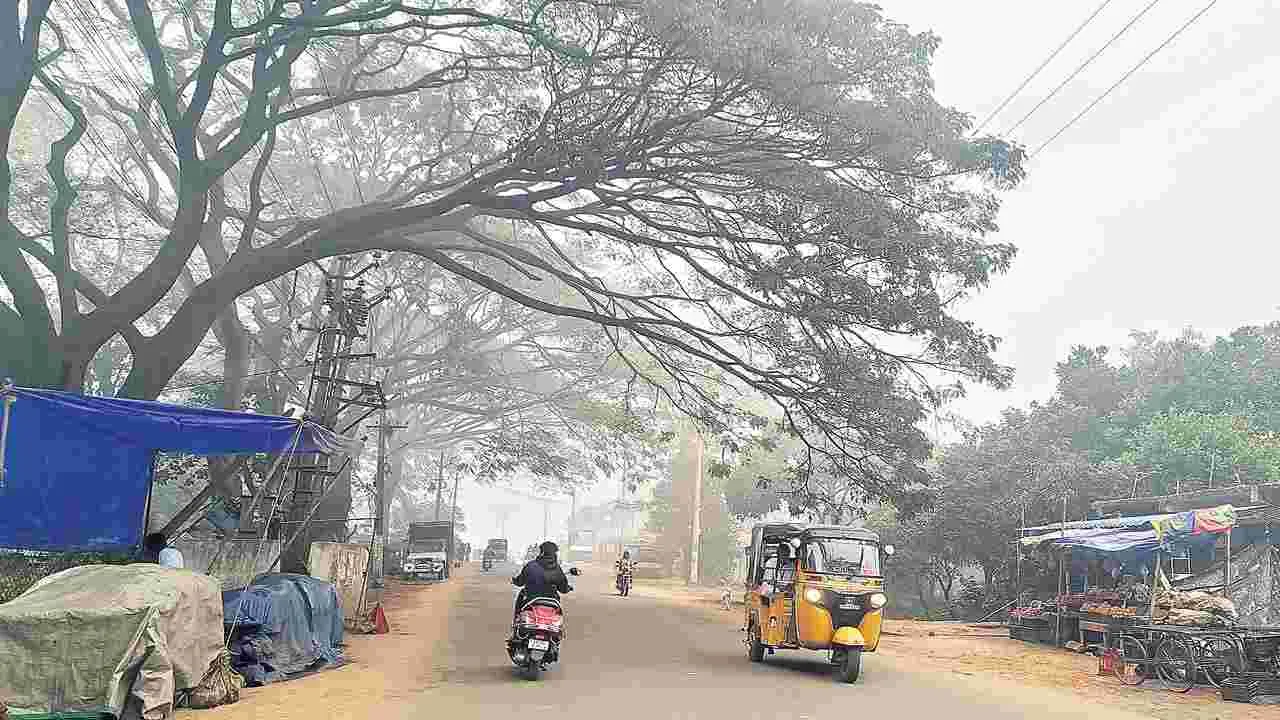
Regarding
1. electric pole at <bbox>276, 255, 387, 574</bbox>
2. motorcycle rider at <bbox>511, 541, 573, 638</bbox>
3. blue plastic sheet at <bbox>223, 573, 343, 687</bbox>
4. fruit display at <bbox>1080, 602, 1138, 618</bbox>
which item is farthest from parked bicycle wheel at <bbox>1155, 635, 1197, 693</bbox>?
electric pole at <bbox>276, 255, 387, 574</bbox>

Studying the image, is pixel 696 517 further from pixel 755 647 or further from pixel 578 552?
pixel 578 552

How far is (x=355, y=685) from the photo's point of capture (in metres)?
11.5

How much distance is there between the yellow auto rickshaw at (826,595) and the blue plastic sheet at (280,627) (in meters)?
5.54

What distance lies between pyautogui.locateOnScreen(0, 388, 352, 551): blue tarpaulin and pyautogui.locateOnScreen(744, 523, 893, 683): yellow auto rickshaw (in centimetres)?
628

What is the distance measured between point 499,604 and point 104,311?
14.8 meters

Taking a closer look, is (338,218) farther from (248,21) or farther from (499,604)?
(499,604)

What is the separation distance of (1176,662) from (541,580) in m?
8.78

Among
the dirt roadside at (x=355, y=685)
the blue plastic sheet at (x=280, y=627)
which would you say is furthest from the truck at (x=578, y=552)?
the blue plastic sheet at (x=280, y=627)

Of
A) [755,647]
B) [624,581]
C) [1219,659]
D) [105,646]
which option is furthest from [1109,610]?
[624,581]

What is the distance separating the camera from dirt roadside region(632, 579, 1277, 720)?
504 inches

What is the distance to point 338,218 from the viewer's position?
653 inches

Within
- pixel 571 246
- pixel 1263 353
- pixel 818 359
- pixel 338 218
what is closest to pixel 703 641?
pixel 818 359

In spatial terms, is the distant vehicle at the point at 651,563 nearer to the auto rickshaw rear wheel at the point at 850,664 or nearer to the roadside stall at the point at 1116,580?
the roadside stall at the point at 1116,580

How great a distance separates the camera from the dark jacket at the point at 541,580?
12531mm
